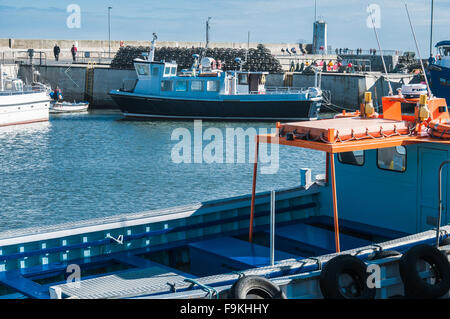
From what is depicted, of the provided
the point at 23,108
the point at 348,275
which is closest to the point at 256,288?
the point at 348,275

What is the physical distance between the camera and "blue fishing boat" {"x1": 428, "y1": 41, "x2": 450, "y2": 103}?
43.3m

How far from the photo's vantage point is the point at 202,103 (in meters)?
42.8

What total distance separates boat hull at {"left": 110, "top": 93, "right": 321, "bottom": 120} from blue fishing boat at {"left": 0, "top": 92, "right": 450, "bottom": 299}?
1202 inches

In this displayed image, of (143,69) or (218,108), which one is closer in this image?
(218,108)

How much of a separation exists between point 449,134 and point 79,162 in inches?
828

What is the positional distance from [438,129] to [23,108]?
34.8 metres

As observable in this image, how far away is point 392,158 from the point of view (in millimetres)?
10438

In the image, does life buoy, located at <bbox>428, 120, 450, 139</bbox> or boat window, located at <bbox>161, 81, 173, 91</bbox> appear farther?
boat window, located at <bbox>161, 81, 173, 91</bbox>

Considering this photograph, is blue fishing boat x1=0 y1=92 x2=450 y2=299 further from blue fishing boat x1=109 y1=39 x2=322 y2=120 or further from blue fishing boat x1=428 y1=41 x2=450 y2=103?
blue fishing boat x1=428 y1=41 x2=450 y2=103

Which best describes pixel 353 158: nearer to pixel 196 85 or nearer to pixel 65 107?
pixel 196 85

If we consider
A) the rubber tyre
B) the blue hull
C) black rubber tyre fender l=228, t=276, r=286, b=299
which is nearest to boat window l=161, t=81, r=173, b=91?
the blue hull

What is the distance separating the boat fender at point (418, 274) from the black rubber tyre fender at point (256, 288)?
5.58 ft

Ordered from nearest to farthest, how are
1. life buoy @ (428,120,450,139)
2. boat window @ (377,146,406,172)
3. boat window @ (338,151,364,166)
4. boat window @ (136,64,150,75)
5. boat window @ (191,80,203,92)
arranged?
1. life buoy @ (428,120,450,139)
2. boat window @ (377,146,406,172)
3. boat window @ (338,151,364,166)
4. boat window @ (191,80,203,92)
5. boat window @ (136,64,150,75)

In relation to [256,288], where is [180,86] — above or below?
above
